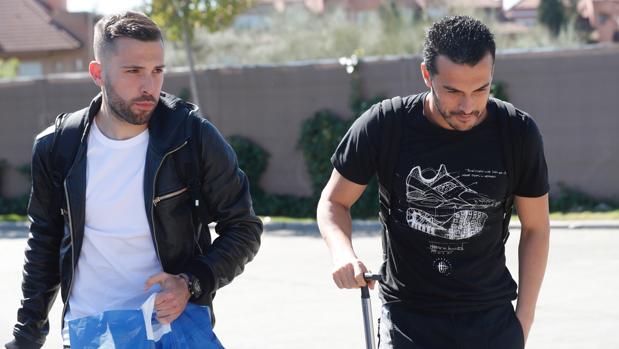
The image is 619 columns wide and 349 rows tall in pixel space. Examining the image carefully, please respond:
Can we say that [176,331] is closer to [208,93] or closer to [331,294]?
[331,294]

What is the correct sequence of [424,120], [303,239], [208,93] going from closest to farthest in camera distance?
[424,120] → [303,239] → [208,93]

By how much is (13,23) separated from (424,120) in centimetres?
4312

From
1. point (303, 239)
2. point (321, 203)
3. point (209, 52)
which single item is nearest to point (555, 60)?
point (303, 239)

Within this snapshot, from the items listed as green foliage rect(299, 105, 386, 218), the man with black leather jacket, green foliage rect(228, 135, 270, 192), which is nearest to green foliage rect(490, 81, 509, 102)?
green foliage rect(299, 105, 386, 218)

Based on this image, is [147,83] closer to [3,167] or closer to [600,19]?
[3,167]

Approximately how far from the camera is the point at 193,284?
11.2 feet

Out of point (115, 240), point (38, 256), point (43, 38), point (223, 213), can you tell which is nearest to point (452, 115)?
point (223, 213)

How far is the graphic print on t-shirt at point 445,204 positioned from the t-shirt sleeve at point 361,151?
0.15 metres

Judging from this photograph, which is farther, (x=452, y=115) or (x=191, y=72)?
(x=191, y=72)

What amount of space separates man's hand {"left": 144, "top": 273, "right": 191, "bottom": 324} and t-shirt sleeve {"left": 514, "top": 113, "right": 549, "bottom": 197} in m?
1.15

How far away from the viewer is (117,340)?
10.9 feet

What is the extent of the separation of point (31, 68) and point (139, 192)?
1640 inches

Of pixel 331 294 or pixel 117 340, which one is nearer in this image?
pixel 117 340

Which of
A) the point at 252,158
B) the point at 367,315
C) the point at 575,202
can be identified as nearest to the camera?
the point at 367,315
